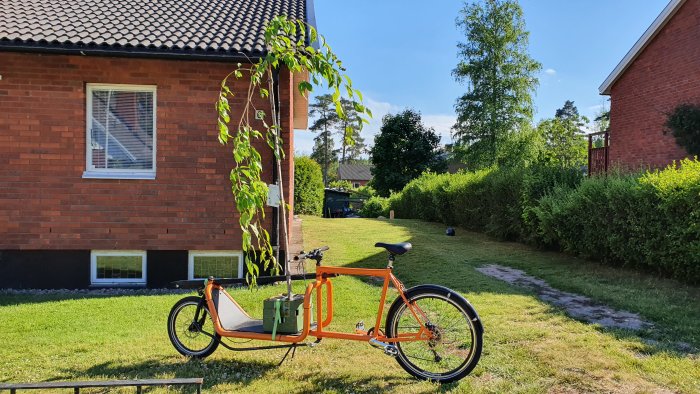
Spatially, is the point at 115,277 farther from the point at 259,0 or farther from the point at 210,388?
the point at 259,0

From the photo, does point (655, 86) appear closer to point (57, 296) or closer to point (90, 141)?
point (90, 141)

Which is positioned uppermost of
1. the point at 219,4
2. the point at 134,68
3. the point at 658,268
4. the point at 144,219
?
the point at 219,4

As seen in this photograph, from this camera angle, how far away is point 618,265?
7.80m

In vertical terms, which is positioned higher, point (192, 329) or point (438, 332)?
point (438, 332)

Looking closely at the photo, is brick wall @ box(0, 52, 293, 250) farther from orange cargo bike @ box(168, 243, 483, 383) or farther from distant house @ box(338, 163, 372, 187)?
distant house @ box(338, 163, 372, 187)

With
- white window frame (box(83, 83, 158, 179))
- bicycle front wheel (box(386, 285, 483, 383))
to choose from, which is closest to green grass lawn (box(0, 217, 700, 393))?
bicycle front wheel (box(386, 285, 483, 383))

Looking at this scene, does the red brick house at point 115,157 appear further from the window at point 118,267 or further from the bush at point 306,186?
the bush at point 306,186

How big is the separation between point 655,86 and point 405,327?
47.6 ft

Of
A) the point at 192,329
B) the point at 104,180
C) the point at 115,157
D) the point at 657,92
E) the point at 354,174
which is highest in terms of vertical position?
the point at 657,92

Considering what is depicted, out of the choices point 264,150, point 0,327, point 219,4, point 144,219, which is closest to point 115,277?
point 144,219

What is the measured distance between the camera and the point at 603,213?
305 inches

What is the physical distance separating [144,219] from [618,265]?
7.49m

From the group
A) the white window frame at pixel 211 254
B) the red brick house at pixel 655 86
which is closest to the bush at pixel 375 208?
the red brick house at pixel 655 86

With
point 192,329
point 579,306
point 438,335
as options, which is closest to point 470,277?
point 579,306
